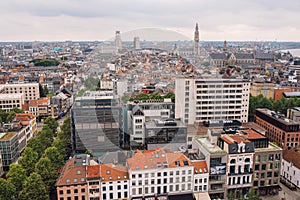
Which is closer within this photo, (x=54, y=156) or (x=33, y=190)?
(x=33, y=190)

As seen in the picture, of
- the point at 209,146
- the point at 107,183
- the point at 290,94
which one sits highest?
the point at 290,94

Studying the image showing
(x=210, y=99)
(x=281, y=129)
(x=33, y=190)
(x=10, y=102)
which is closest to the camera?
(x=33, y=190)

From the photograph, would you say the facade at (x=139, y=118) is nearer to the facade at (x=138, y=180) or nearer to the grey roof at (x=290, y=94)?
the facade at (x=138, y=180)

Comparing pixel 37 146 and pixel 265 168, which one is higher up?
pixel 37 146

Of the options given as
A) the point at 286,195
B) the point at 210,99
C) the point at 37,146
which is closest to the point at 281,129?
the point at 286,195

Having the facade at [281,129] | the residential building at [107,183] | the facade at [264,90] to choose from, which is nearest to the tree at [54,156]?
the residential building at [107,183]

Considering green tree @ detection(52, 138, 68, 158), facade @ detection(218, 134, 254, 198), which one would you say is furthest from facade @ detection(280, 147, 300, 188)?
green tree @ detection(52, 138, 68, 158)

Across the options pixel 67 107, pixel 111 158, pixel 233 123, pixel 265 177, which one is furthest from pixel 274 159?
pixel 67 107

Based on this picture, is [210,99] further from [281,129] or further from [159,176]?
[159,176]

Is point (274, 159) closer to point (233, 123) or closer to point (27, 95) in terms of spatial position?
point (233, 123)
